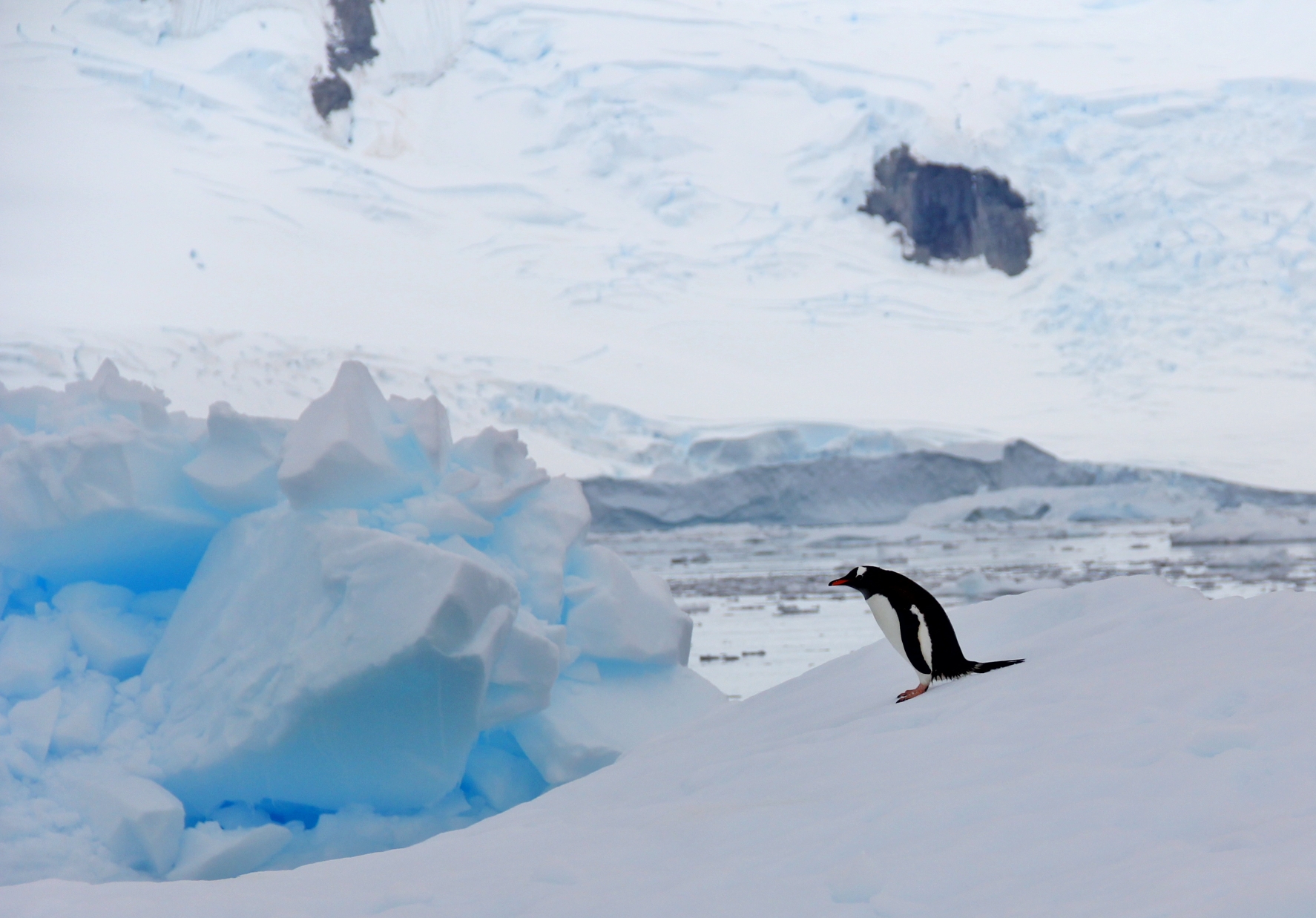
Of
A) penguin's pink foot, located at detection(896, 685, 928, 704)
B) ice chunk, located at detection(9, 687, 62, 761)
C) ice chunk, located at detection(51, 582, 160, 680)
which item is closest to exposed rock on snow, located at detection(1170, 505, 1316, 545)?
penguin's pink foot, located at detection(896, 685, 928, 704)

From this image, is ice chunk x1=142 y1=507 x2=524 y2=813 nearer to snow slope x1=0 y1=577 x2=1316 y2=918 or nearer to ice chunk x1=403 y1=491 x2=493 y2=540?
ice chunk x1=403 y1=491 x2=493 y2=540

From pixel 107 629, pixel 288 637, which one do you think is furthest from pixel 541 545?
pixel 107 629

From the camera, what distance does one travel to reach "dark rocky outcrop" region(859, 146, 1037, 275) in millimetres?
29203

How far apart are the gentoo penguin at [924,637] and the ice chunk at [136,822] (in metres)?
2.22

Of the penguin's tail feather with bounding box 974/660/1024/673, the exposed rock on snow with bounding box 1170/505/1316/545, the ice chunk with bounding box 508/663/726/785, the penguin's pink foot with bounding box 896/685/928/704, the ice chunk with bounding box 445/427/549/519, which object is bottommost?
the exposed rock on snow with bounding box 1170/505/1316/545

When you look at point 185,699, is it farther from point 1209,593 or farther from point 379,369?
point 379,369

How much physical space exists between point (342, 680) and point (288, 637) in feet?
1.14

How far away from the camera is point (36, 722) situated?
383 cm

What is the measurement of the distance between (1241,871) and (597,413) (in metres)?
18.3

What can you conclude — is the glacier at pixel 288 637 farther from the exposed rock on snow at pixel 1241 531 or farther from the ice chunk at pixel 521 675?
the exposed rock on snow at pixel 1241 531

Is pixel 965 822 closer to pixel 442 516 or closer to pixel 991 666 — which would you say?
pixel 991 666

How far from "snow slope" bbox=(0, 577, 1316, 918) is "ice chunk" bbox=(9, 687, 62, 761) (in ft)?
6.26

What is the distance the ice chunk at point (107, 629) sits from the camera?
4.25m

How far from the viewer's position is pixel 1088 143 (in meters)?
26.8
